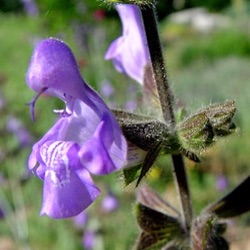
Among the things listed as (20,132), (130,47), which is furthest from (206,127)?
(20,132)

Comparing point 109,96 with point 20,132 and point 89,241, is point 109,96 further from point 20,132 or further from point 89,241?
point 89,241

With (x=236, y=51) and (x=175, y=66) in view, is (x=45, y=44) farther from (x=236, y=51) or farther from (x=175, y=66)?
(x=236, y=51)

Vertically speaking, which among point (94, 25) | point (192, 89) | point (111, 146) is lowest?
point (192, 89)

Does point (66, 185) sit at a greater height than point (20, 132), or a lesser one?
greater

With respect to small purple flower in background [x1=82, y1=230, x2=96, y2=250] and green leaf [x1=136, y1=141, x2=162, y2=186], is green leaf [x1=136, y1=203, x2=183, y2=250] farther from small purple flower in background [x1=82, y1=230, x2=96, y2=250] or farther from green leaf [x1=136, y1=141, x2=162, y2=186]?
small purple flower in background [x1=82, y1=230, x2=96, y2=250]

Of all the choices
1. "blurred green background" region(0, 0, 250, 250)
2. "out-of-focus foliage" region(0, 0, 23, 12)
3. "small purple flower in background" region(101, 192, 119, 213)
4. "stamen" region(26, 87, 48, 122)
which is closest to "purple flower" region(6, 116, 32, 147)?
"blurred green background" region(0, 0, 250, 250)

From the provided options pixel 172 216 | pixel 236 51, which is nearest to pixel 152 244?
pixel 172 216
